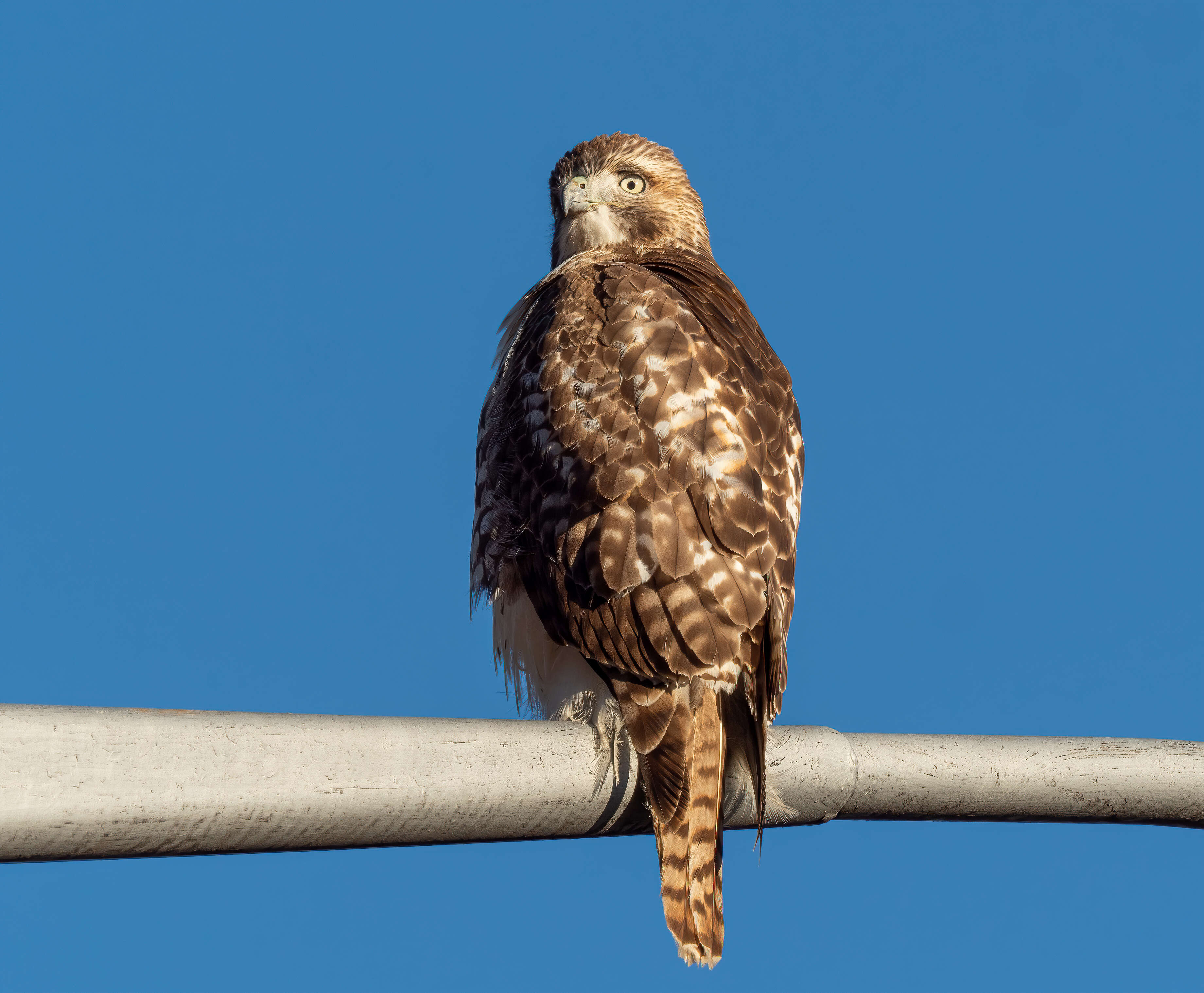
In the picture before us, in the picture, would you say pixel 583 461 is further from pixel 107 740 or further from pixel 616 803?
pixel 107 740

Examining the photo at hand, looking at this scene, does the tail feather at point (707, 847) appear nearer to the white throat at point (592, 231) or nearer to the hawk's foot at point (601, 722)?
the hawk's foot at point (601, 722)

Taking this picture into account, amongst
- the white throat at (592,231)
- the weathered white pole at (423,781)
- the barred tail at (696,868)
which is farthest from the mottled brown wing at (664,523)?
the white throat at (592,231)

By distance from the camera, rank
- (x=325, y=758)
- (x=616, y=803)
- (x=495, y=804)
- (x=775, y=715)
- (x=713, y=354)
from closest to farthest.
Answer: (x=325, y=758) < (x=495, y=804) < (x=616, y=803) < (x=775, y=715) < (x=713, y=354)

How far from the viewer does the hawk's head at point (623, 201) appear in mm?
4707

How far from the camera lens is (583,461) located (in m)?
3.18

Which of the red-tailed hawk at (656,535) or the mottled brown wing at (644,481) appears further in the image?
the mottled brown wing at (644,481)

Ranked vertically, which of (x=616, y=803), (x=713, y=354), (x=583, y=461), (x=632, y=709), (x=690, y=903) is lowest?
(x=690, y=903)

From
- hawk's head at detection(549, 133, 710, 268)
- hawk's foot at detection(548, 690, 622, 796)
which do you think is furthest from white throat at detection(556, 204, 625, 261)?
hawk's foot at detection(548, 690, 622, 796)

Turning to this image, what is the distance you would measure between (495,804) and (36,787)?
729 mm

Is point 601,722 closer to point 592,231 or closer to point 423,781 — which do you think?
point 423,781

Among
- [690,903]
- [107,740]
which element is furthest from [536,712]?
[107,740]

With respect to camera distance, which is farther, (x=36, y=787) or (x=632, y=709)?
(x=632, y=709)

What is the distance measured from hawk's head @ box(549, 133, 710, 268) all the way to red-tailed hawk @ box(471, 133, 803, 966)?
2.61ft

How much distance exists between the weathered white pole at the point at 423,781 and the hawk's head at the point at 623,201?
2457 mm
